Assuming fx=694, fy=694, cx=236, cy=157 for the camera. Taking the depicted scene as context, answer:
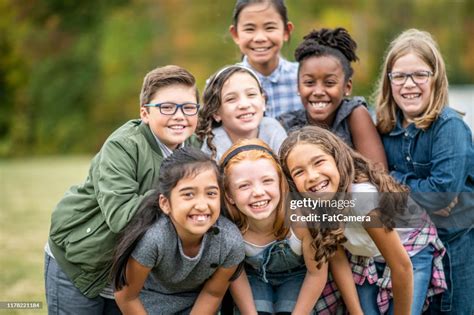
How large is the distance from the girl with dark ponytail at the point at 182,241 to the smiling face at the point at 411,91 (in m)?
1.20

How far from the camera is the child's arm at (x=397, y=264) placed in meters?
3.28

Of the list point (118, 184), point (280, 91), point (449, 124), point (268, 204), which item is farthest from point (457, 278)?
point (118, 184)

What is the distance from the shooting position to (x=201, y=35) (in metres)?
23.5

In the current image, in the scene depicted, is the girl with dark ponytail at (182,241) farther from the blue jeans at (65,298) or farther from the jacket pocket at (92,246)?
the blue jeans at (65,298)

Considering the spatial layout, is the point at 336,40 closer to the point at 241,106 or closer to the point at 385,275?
the point at 241,106

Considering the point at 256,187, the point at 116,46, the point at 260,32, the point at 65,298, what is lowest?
the point at 65,298

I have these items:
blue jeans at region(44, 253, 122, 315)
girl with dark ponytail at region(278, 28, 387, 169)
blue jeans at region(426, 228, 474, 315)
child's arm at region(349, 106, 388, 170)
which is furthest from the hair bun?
blue jeans at region(44, 253, 122, 315)

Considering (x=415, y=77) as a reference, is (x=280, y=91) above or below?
above

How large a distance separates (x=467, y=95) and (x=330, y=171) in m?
17.2

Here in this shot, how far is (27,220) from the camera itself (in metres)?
9.01

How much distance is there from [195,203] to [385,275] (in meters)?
1.08

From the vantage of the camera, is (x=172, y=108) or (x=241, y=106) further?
(x=241, y=106)

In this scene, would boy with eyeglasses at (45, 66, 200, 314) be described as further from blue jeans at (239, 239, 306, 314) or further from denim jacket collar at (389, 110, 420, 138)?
denim jacket collar at (389, 110, 420, 138)

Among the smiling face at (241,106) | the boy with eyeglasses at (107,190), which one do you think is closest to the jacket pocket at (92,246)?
the boy with eyeglasses at (107,190)
